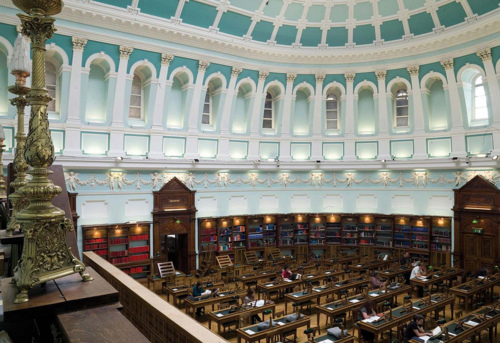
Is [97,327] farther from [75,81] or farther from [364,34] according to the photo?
[364,34]

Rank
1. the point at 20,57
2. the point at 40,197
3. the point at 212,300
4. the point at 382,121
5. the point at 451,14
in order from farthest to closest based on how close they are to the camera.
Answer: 1. the point at 382,121
2. the point at 451,14
3. the point at 212,300
4. the point at 20,57
5. the point at 40,197

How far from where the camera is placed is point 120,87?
15.7m

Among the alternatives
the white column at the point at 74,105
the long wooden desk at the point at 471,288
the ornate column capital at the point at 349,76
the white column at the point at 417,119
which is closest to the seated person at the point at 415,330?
the long wooden desk at the point at 471,288

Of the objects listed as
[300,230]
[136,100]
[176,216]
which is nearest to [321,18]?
[136,100]

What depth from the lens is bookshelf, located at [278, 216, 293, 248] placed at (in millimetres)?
19484

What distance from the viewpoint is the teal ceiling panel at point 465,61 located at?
648 inches

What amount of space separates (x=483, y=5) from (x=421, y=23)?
8.95 ft

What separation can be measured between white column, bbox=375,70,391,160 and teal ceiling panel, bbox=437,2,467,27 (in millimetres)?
3599

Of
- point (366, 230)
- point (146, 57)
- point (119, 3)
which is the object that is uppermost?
point (119, 3)

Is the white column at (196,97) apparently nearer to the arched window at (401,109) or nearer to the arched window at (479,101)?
the arched window at (401,109)

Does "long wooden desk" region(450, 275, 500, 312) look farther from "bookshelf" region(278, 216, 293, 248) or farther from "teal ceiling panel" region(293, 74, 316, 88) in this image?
"teal ceiling panel" region(293, 74, 316, 88)

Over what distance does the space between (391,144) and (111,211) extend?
47.3ft

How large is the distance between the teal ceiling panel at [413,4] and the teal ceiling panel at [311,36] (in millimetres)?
4283

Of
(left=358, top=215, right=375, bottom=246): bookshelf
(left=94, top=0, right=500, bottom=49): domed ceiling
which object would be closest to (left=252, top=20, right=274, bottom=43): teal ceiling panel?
(left=94, top=0, right=500, bottom=49): domed ceiling
